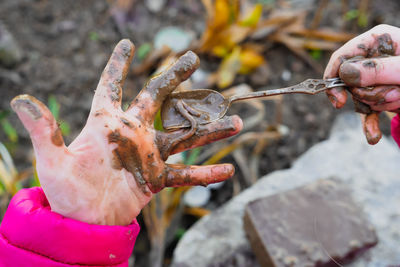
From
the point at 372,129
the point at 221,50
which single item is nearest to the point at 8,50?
the point at 221,50

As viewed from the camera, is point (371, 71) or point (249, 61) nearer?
point (371, 71)

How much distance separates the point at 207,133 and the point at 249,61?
1546 millimetres

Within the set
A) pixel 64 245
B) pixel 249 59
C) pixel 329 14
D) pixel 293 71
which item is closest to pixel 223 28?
pixel 249 59

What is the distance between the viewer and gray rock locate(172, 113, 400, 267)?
175cm

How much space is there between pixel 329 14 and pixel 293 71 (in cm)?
69

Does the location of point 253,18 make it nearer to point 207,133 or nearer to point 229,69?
point 229,69

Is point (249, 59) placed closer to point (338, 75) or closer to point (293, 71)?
point (293, 71)

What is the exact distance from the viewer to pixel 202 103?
1.41m

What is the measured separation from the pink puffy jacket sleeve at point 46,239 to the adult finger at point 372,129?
3.16ft

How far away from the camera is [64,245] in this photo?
1107 mm

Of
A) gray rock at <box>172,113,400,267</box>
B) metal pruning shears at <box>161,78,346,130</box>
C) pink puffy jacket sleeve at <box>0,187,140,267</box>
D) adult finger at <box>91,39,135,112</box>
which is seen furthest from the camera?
gray rock at <box>172,113,400,267</box>

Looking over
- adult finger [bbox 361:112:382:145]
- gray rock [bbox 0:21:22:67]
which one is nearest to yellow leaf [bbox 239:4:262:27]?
adult finger [bbox 361:112:382:145]

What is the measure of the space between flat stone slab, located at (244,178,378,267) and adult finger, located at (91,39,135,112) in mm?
853

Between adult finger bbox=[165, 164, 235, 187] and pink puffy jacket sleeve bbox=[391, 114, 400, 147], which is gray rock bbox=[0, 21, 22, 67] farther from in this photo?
pink puffy jacket sleeve bbox=[391, 114, 400, 147]
